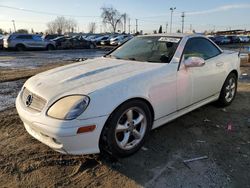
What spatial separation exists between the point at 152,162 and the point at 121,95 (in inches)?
36.1

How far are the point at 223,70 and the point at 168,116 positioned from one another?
6.01ft

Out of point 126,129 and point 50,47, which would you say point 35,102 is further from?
point 50,47

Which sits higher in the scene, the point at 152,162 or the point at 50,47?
the point at 152,162

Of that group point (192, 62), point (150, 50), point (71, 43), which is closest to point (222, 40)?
point (71, 43)

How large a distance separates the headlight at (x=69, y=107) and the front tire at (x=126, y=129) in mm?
354

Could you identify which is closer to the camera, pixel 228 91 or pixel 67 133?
pixel 67 133

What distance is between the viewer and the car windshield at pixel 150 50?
4.06m

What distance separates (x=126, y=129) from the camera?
330 centimetres

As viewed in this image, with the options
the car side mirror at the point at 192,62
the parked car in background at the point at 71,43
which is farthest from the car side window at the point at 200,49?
the parked car in background at the point at 71,43

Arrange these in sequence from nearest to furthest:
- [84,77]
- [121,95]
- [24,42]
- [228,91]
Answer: [121,95], [84,77], [228,91], [24,42]

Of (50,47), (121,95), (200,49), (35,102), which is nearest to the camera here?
(121,95)

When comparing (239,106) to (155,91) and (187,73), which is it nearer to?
(187,73)

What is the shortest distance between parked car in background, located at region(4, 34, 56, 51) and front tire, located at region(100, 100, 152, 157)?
23.0 m

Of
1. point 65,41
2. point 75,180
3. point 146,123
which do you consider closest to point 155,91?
point 146,123
